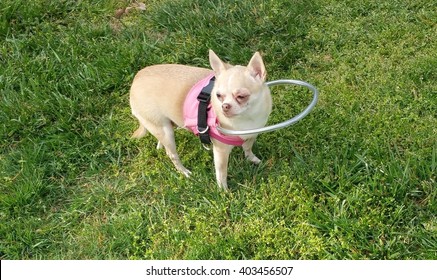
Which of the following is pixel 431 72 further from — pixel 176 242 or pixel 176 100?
pixel 176 242

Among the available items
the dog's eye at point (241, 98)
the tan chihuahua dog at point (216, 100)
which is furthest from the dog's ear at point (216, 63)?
the dog's eye at point (241, 98)

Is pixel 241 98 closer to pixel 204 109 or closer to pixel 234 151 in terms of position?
pixel 204 109

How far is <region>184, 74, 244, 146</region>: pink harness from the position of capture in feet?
10.4

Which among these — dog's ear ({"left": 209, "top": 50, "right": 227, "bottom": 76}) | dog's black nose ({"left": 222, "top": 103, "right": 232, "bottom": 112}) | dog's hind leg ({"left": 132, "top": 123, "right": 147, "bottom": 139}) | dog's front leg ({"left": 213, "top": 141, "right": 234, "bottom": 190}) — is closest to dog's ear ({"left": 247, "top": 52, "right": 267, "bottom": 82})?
dog's ear ({"left": 209, "top": 50, "right": 227, "bottom": 76})

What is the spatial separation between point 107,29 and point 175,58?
86 centimetres

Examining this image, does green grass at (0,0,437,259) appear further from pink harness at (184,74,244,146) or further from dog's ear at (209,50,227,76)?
dog's ear at (209,50,227,76)

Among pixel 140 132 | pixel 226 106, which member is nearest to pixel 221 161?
pixel 226 106

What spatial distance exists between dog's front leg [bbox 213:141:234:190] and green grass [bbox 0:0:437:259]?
0.29 feet

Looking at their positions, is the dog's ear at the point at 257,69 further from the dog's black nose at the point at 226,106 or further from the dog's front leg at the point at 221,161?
the dog's front leg at the point at 221,161

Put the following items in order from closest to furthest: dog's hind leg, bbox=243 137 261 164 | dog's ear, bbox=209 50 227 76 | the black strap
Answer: dog's ear, bbox=209 50 227 76 < the black strap < dog's hind leg, bbox=243 137 261 164

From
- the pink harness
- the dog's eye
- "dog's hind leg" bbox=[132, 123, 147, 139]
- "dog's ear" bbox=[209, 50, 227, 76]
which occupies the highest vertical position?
"dog's ear" bbox=[209, 50, 227, 76]

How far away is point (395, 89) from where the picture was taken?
158 inches

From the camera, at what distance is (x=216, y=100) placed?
304cm

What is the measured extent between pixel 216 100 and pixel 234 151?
0.82 meters
